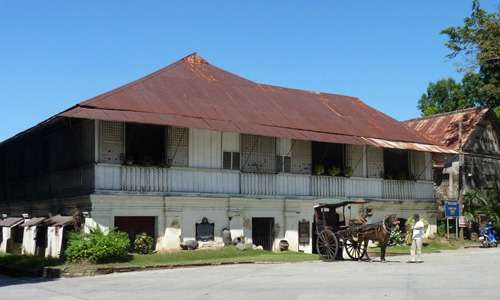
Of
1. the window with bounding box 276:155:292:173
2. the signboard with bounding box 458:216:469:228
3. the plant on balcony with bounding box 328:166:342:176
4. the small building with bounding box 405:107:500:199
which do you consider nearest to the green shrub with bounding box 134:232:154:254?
the window with bounding box 276:155:292:173

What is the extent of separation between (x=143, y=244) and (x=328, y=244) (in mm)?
6055

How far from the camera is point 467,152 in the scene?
35.5 m

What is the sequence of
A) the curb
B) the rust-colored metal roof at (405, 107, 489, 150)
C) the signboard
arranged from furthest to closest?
1. the rust-colored metal roof at (405, 107, 489, 150)
2. the signboard
3. the curb

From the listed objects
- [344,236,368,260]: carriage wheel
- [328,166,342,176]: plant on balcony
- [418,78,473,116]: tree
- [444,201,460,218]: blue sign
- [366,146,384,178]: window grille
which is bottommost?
[344,236,368,260]: carriage wheel

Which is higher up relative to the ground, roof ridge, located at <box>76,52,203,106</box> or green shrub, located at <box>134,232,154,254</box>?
roof ridge, located at <box>76,52,203,106</box>

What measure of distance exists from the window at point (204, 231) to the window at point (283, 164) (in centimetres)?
381

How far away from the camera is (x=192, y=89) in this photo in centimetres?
2577

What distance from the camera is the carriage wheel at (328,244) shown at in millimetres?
20516

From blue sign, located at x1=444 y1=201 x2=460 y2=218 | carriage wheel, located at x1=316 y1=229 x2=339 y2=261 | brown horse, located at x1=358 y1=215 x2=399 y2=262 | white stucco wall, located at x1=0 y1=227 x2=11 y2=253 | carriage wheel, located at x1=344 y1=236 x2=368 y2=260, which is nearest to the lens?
brown horse, located at x1=358 y1=215 x2=399 y2=262

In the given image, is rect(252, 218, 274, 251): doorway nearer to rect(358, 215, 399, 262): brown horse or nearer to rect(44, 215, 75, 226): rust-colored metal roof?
rect(358, 215, 399, 262): brown horse

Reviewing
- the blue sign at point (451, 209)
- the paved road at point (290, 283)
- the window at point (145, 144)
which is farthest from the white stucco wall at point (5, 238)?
the blue sign at point (451, 209)

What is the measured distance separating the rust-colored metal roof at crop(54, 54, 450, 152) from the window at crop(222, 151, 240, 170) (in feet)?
4.32

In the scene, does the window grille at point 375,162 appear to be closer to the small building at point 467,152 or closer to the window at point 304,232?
the window at point 304,232

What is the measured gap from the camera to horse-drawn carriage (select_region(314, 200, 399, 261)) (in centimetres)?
1956
